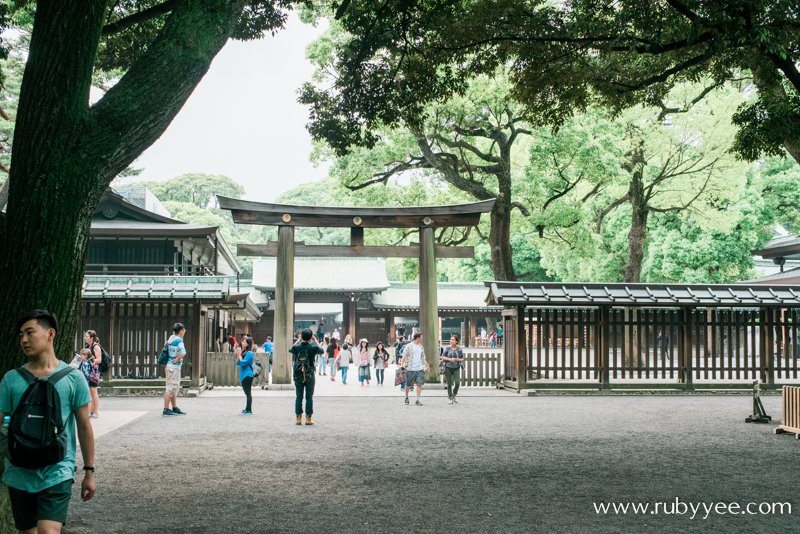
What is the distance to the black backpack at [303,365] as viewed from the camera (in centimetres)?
1166

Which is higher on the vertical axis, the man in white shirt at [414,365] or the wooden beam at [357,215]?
the wooden beam at [357,215]

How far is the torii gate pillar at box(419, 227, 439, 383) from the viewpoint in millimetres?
18516

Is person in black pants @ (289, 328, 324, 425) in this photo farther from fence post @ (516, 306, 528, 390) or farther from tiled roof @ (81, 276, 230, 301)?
fence post @ (516, 306, 528, 390)

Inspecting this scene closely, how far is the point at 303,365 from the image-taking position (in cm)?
1170

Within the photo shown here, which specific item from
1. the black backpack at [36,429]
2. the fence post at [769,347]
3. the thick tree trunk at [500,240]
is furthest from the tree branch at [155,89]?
the thick tree trunk at [500,240]

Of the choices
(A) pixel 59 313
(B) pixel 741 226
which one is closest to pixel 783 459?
(A) pixel 59 313

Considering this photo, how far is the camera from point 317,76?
23.8 metres

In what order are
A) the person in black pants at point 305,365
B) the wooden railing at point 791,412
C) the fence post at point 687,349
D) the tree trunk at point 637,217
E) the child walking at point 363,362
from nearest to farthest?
the wooden railing at point 791,412 → the person in black pants at point 305,365 → the fence post at point 687,349 → the child walking at point 363,362 → the tree trunk at point 637,217

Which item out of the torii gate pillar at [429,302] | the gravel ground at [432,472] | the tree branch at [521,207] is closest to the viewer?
the gravel ground at [432,472]

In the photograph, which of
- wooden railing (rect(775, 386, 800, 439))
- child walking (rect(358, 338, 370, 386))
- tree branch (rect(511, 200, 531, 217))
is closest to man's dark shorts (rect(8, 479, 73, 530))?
wooden railing (rect(775, 386, 800, 439))

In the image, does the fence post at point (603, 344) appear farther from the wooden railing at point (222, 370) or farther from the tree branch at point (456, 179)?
the wooden railing at point (222, 370)

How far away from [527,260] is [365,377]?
26.8m

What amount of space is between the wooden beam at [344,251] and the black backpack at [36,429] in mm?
14716

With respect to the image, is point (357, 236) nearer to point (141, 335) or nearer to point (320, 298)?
point (141, 335)
